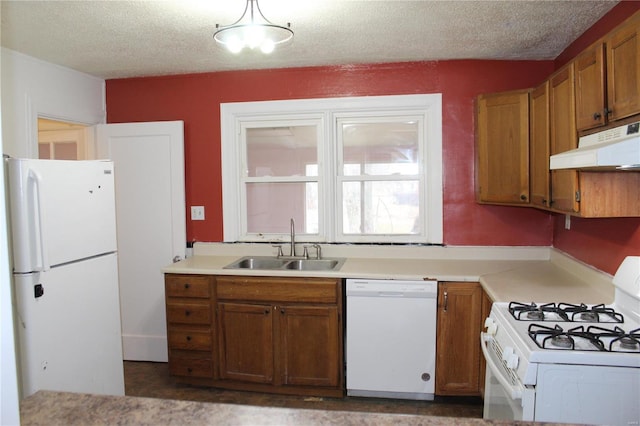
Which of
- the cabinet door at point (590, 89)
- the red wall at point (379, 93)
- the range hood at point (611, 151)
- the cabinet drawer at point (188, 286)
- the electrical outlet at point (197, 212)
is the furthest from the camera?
the electrical outlet at point (197, 212)

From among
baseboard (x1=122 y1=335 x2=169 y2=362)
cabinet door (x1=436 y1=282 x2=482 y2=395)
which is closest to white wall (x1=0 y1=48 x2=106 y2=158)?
baseboard (x1=122 y1=335 x2=169 y2=362)

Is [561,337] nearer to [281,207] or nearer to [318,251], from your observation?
[318,251]

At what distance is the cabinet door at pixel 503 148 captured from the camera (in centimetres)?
278

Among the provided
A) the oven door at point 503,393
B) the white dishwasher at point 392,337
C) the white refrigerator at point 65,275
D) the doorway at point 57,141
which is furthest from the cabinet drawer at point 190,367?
the doorway at point 57,141

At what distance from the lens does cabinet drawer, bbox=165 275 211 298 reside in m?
3.08

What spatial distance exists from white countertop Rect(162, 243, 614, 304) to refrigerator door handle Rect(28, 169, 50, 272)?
94cm

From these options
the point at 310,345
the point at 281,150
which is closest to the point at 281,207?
the point at 281,150

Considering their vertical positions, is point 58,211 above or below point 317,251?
above

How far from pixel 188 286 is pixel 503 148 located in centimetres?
238

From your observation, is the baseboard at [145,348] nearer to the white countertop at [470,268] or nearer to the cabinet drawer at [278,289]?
the white countertop at [470,268]

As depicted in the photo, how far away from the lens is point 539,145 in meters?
2.59

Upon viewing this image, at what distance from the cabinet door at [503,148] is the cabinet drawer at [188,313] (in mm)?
2145

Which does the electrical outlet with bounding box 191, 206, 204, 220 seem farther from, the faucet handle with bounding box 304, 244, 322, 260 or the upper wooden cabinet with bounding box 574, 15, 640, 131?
the upper wooden cabinet with bounding box 574, 15, 640, 131

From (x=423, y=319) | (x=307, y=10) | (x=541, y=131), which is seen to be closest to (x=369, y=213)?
(x=423, y=319)
